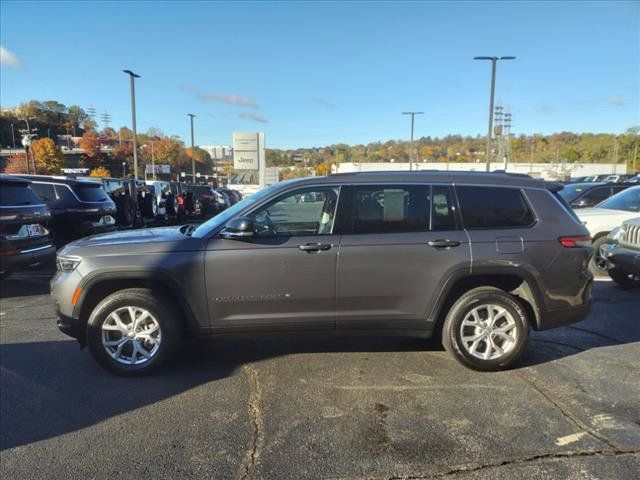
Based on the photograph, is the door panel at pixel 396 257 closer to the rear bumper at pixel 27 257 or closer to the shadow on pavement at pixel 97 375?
the shadow on pavement at pixel 97 375

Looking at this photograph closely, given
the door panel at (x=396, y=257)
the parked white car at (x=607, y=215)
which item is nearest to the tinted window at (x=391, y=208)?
the door panel at (x=396, y=257)

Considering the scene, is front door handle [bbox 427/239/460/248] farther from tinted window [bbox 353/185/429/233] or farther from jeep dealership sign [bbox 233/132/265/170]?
jeep dealership sign [bbox 233/132/265/170]

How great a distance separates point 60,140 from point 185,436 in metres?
125

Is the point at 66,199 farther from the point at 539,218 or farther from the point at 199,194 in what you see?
the point at 199,194

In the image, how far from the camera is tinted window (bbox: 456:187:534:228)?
4.16 metres

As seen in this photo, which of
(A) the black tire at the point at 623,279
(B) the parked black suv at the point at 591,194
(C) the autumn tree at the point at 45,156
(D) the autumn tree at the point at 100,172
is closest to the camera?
(A) the black tire at the point at 623,279

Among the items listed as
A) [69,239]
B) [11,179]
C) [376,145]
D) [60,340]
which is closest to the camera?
[60,340]

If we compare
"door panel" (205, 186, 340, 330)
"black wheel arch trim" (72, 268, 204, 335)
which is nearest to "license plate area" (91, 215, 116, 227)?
"black wheel arch trim" (72, 268, 204, 335)

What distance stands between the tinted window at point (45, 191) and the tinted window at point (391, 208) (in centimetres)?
800

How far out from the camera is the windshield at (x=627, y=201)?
9008 millimetres

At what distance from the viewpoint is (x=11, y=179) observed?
24.4 feet

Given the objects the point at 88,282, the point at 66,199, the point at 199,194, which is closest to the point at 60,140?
the point at 199,194

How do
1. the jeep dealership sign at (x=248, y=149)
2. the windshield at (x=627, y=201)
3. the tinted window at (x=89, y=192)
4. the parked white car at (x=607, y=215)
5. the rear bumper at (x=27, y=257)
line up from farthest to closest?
the jeep dealership sign at (x=248, y=149), the tinted window at (x=89, y=192), the windshield at (x=627, y=201), the parked white car at (x=607, y=215), the rear bumper at (x=27, y=257)

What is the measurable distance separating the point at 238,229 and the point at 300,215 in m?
0.64
